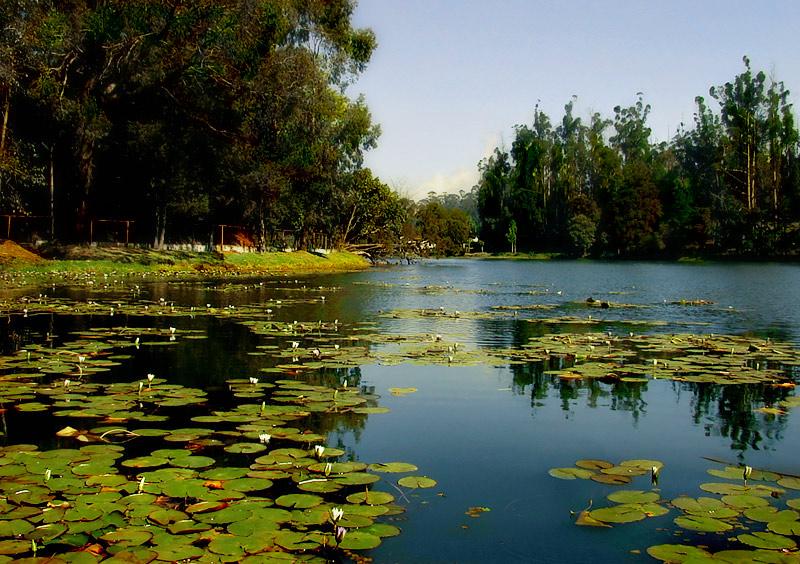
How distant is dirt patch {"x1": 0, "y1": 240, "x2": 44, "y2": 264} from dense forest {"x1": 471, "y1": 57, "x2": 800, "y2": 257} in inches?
3004

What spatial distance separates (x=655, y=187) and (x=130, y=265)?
276 ft

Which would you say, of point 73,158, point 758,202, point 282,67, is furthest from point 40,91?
point 758,202

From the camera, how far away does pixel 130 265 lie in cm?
3541

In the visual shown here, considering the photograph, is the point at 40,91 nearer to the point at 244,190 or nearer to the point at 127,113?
the point at 127,113

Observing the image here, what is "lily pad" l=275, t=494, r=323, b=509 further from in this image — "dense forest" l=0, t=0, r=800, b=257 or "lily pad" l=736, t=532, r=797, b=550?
"dense forest" l=0, t=0, r=800, b=257

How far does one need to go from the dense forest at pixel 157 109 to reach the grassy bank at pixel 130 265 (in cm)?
224

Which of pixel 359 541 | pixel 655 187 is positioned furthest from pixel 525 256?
pixel 359 541

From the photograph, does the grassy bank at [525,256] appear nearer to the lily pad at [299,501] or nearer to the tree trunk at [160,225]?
the tree trunk at [160,225]

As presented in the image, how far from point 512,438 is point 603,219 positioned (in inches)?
4213

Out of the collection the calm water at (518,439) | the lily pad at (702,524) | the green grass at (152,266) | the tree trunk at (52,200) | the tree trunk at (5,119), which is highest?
the tree trunk at (5,119)

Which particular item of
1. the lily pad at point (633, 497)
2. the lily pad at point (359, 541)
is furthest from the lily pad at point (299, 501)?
the lily pad at point (633, 497)

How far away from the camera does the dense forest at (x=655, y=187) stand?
88.0 m

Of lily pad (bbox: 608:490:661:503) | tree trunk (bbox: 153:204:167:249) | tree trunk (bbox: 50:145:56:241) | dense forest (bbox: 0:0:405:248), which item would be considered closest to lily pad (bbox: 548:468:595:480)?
lily pad (bbox: 608:490:661:503)

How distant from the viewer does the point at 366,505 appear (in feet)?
16.0
